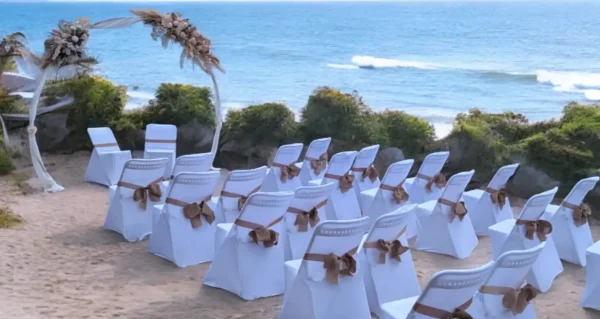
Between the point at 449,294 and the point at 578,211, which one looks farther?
the point at 578,211

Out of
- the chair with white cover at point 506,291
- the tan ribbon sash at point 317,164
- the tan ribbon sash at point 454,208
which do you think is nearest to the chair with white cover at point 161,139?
the tan ribbon sash at point 317,164

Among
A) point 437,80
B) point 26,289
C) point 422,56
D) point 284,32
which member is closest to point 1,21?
point 284,32

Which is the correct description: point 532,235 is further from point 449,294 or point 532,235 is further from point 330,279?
point 449,294

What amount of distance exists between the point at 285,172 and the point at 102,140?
298cm

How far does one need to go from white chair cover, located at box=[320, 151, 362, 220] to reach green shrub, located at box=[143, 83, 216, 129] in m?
3.89

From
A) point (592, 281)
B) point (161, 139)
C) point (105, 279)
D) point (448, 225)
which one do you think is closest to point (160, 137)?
point (161, 139)

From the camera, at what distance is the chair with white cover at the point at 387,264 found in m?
4.74

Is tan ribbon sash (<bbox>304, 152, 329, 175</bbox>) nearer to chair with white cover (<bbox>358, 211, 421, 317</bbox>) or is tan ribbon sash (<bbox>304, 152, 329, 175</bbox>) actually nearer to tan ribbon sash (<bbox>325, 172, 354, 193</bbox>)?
tan ribbon sash (<bbox>325, 172, 354, 193</bbox>)

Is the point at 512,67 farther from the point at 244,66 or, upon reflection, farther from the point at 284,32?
the point at 284,32

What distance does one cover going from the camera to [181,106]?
422 inches

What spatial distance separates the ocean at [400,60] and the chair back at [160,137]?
846cm

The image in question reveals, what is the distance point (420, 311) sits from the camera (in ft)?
11.7

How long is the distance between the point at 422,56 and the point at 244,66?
31.9 ft

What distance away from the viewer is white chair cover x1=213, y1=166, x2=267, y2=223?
5.96 m
